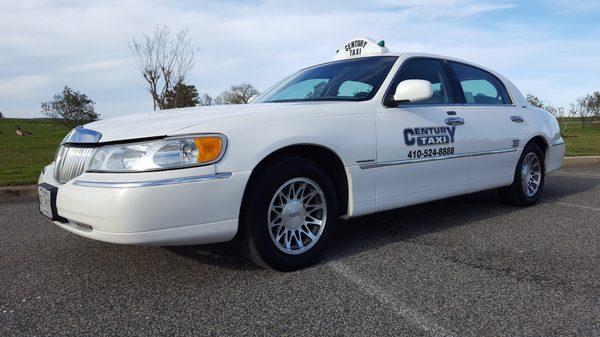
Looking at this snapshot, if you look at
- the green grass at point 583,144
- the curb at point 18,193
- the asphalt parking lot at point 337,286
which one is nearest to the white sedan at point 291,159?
the asphalt parking lot at point 337,286

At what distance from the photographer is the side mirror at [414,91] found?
3.61 meters

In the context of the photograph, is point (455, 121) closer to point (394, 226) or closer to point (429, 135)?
point (429, 135)

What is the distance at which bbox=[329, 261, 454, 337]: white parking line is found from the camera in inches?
94.0

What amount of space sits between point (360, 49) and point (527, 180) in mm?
2388

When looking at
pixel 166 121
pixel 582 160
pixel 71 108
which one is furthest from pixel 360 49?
pixel 71 108

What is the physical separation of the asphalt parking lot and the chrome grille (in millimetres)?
678

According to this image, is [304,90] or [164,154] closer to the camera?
[164,154]

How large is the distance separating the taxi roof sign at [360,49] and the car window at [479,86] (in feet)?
2.42

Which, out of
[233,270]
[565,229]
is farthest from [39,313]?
[565,229]

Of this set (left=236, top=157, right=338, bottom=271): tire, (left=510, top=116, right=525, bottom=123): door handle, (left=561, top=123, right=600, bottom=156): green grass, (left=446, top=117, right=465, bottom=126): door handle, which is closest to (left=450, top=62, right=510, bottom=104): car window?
(left=510, top=116, right=525, bottom=123): door handle

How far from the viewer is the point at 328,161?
3.50 m

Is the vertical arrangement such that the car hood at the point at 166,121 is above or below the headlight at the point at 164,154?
above

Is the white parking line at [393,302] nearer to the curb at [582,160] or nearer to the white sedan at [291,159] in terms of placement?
the white sedan at [291,159]

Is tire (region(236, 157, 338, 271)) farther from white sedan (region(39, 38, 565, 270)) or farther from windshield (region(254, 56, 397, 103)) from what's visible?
windshield (region(254, 56, 397, 103))
